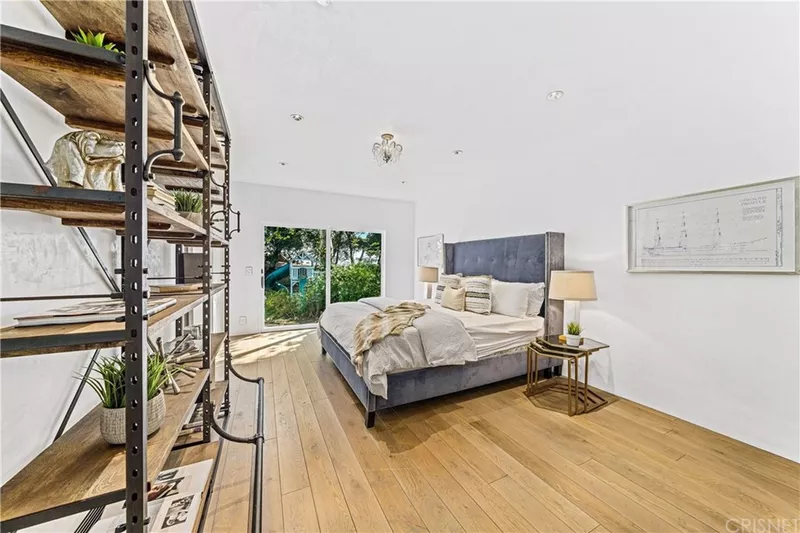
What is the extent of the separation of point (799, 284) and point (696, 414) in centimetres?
117

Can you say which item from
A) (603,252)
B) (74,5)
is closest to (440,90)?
(74,5)

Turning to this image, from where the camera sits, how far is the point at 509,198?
4.02 metres

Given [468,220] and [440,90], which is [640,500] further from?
[468,220]

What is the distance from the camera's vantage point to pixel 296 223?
538cm

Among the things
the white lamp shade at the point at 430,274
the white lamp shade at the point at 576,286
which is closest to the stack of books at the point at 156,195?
the white lamp shade at the point at 576,286

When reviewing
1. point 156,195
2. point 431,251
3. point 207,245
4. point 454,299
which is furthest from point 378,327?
point 431,251

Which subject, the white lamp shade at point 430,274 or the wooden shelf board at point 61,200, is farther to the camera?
the white lamp shade at point 430,274

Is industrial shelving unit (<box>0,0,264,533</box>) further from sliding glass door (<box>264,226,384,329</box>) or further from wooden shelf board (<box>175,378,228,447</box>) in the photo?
sliding glass door (<box>264,226,384,329</box>)

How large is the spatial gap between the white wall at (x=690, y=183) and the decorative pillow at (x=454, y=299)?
1250 mm

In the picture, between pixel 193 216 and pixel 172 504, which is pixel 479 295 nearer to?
pixel 193 216

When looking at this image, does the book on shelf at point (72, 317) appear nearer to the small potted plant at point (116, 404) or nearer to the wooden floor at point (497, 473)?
the small potted plant at point (116, 404)

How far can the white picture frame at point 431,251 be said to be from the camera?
539cm

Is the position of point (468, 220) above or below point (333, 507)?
above

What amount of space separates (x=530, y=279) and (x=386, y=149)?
7.29 feet
